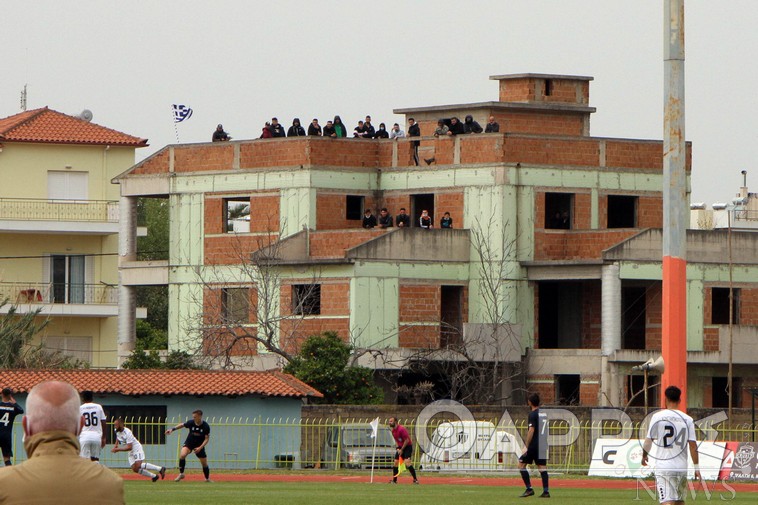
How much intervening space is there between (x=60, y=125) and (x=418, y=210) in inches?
678

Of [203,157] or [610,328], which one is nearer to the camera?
[610,328]

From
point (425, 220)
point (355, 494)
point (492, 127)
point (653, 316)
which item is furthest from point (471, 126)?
point (355, 494)

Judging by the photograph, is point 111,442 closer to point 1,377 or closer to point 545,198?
point 1,377

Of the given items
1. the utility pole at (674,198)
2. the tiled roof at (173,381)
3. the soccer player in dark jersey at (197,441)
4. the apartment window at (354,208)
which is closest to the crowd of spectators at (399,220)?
the apartment window at (354,208)

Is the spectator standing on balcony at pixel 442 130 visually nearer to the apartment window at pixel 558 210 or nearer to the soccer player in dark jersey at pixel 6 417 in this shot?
the apartment window at pixel 558 210

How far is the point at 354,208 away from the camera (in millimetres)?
64875

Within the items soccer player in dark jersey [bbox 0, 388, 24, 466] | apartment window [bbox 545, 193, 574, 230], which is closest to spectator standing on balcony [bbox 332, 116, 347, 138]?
apartment window [bbox 545, 193, 574, 230]

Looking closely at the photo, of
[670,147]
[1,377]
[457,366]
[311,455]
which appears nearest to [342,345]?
[457,366]

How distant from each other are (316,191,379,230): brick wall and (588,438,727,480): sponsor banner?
2413 centimetres

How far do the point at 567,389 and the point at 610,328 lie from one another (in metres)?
3.66

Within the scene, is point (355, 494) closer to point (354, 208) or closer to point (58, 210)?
point (354, 208)

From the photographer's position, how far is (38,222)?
229 ft

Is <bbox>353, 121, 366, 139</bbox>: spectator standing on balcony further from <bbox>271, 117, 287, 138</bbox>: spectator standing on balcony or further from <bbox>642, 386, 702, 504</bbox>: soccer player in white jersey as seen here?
<bbox>642, 386, 702, 504</bbox>: soccer player in white jersey

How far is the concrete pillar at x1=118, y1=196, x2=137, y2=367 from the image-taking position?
68.1m
